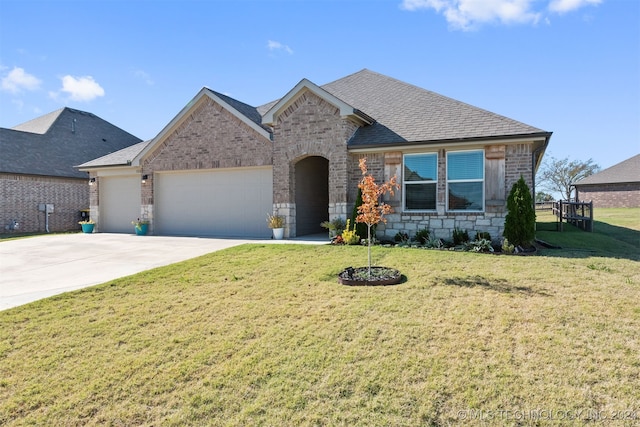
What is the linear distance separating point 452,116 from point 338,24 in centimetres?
473

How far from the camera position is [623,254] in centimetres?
1027

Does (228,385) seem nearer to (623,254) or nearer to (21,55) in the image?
(623,254)

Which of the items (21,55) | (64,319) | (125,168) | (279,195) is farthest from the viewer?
(125,168)

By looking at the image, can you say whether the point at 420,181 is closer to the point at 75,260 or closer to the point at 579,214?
the point at 75,260

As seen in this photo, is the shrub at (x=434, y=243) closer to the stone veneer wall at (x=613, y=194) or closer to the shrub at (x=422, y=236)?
the shrub at (x=422, y=236)

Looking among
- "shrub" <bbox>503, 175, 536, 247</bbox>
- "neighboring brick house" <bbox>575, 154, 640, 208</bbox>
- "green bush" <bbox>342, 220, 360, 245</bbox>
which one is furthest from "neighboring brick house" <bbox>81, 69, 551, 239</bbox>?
"neighboring brick house" <bbox>575, 154, 640, 208</bbox>

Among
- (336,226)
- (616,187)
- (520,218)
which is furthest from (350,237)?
(616,187)

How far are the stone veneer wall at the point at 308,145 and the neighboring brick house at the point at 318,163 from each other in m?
0.04

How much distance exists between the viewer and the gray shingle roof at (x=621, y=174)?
3731 cm

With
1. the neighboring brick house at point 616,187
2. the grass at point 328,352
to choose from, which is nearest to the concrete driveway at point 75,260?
the grass at point 328,352

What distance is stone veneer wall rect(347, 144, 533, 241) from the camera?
11078 millimetres

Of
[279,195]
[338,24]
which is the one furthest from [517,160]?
[279,195]

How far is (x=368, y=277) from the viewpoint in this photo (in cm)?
744

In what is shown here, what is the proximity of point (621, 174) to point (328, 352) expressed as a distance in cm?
4542
